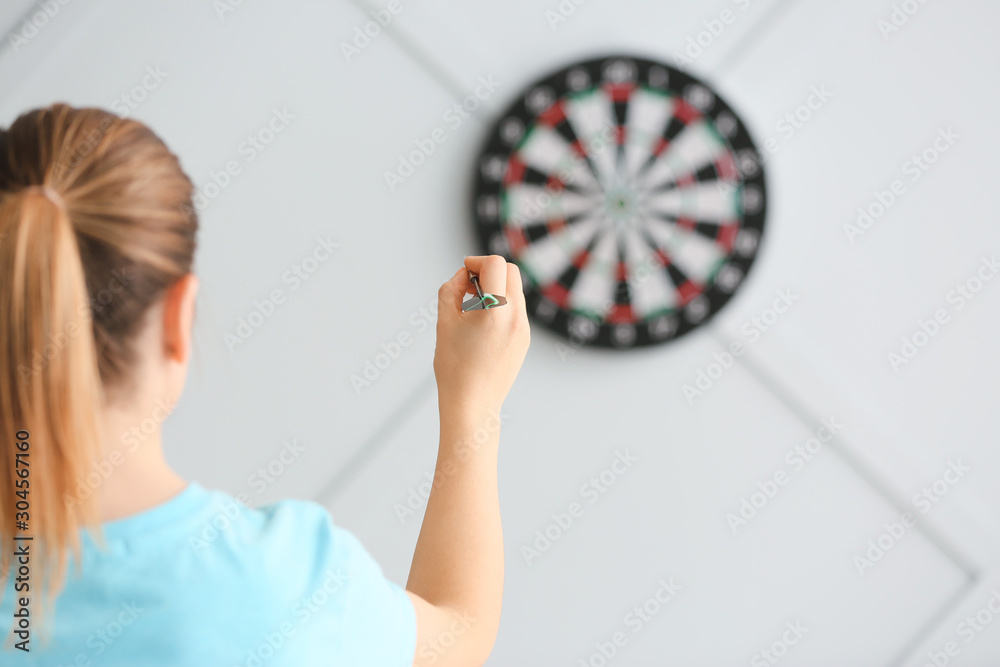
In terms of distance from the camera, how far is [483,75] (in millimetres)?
1583

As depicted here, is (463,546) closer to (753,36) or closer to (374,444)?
(374,444)

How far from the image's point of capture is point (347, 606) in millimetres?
540

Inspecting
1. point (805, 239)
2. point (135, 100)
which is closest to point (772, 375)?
point (805, 239)

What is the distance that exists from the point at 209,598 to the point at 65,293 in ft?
0.78

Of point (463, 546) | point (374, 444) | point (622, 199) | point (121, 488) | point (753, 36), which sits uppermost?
point (753, 36)

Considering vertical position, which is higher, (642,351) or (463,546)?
(642,351)

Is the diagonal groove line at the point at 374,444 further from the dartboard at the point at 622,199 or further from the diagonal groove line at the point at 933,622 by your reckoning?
the diagonal groove line at the point at 933,622

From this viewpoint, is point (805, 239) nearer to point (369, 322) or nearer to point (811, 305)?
point (811, 305)

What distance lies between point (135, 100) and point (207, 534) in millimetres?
1343

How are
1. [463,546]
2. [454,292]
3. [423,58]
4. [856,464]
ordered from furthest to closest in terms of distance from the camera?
1. [856,464]
2. [423,58]
3. [454,292]
4. [463,546]

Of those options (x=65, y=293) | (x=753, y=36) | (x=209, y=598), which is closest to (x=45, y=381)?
(x=65, y=293)

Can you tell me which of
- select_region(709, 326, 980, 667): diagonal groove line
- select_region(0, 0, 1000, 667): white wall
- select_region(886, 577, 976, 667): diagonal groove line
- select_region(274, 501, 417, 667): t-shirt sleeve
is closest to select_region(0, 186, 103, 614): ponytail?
select_region(274, 501, 417, 667): t-shirt sleeve

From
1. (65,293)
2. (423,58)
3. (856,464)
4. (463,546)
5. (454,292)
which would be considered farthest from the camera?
(856,464)

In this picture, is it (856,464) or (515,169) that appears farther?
(856,464)
